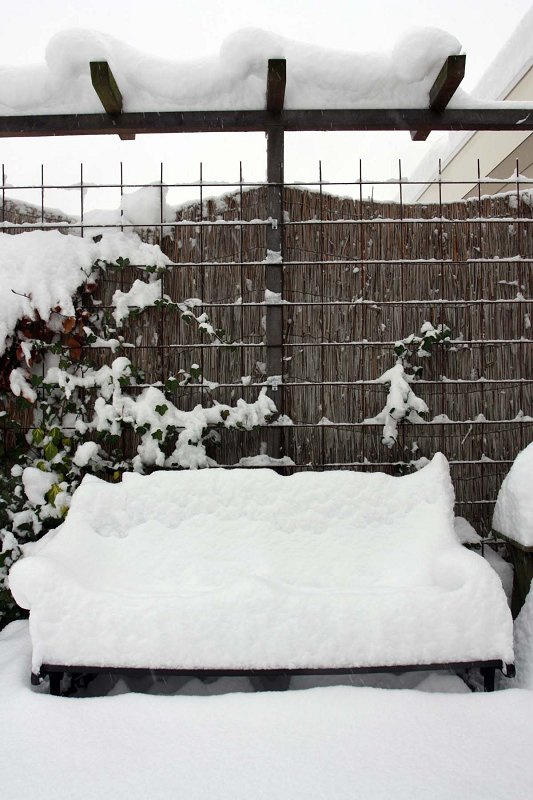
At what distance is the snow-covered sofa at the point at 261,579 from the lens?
1.58 metres

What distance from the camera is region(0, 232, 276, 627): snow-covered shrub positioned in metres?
2.54

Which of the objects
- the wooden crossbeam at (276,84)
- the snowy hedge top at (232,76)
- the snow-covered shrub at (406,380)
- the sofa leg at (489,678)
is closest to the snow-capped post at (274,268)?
the wooden crossbeam at (276,84)

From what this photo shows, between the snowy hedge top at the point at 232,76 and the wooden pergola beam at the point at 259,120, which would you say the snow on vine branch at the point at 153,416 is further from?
the snowy hedge top at the point at 232,76

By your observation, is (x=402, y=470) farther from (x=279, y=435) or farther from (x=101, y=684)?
(x=101, y=684)

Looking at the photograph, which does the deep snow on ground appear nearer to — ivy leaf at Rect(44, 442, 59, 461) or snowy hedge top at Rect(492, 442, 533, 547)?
snowy hedge top at Rect(492, 442, 533, 547)

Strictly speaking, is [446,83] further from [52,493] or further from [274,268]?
[52,493]

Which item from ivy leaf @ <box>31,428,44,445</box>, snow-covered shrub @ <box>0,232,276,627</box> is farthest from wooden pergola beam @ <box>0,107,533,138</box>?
ivy leaf @ <box>31,428,44,445</box>

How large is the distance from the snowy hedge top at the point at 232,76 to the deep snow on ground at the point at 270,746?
2.69m

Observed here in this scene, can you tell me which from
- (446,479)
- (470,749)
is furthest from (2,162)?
(470,749)

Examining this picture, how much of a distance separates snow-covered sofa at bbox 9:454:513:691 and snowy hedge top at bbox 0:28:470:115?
1928 millimetres

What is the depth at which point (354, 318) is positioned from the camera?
109 inches

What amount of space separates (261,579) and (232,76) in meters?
2.39

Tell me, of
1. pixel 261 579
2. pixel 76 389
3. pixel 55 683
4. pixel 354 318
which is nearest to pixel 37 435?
pixel 76 389

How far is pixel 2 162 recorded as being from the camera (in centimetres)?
272
